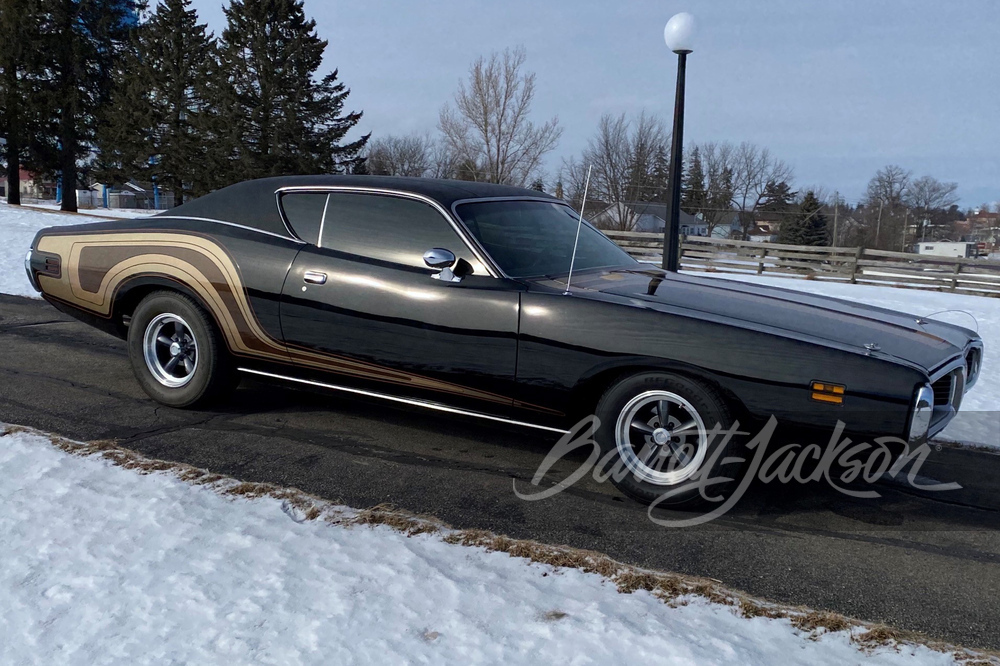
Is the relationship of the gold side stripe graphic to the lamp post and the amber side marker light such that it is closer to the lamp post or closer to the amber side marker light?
the amber side marker light

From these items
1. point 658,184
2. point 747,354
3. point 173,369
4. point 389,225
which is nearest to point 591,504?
point 747,354

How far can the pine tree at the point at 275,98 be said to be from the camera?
30.7m

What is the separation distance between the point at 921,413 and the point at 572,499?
149cm

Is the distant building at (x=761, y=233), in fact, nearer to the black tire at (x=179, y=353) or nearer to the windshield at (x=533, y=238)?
the windshield at (x=533, y=238)

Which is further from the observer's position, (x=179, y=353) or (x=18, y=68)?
(x=18, y=68)

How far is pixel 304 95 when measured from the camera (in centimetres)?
3089

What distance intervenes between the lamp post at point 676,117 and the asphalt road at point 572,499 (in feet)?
12.9

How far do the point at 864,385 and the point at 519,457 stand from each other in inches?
69.2

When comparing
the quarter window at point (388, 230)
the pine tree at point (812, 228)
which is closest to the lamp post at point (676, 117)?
the quarter window at point (388, 230)

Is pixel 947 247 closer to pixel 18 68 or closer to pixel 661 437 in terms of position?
pixel 18 68

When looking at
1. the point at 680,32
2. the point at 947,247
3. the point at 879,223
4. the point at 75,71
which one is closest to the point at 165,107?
the point at 75,71

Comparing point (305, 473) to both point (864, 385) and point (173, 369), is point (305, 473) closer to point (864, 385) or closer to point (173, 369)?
point (173, 369)

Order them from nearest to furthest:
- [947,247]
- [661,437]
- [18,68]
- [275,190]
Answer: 1. [661,437]
2. [275,190]
3. [18,68]
4. [947,247]

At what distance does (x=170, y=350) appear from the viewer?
15.2 feet
